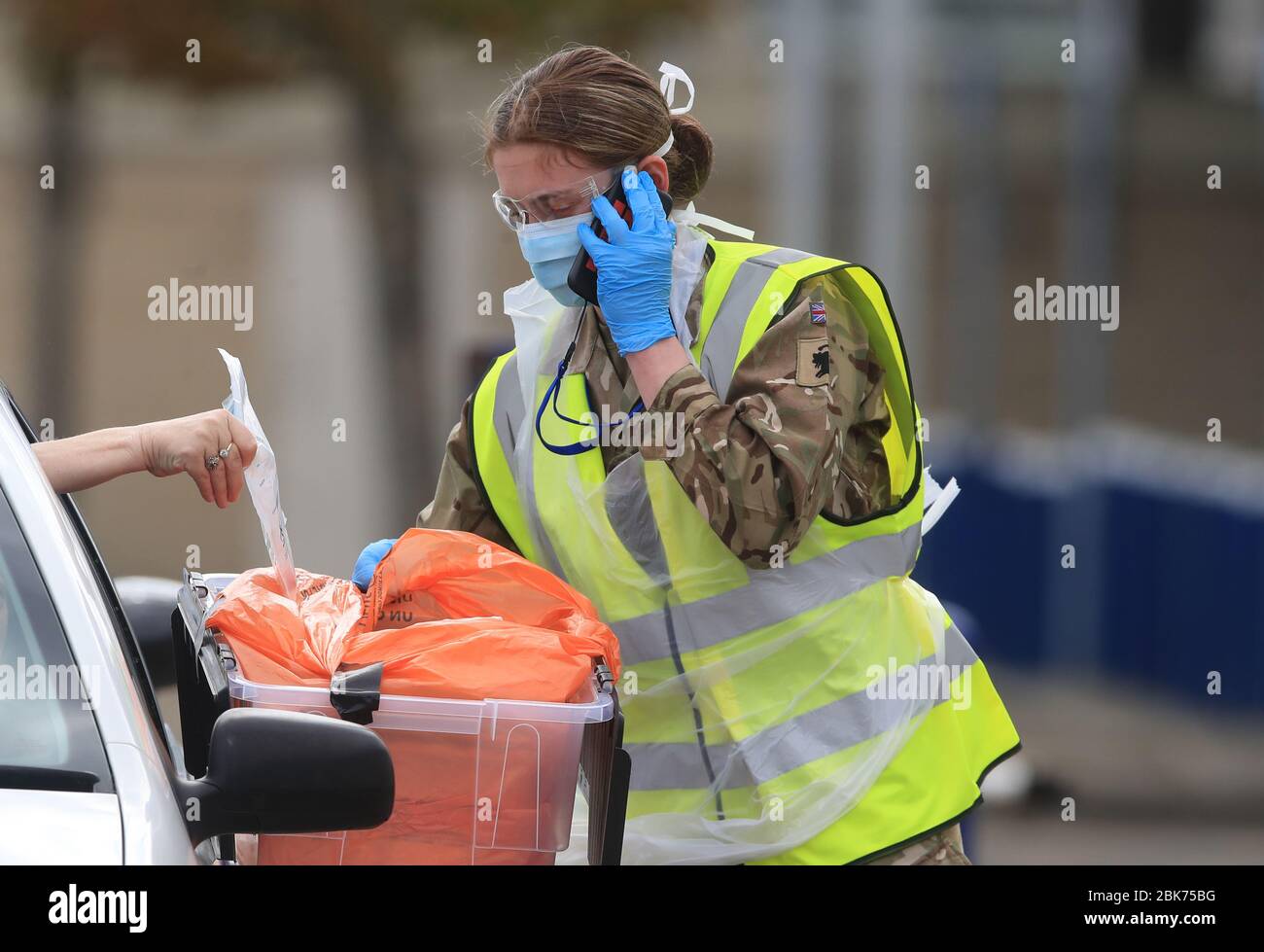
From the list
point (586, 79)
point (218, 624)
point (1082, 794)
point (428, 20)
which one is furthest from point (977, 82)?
point (218, 624)

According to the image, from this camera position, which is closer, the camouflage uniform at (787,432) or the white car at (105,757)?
the white car at (105,757)

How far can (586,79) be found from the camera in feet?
8.55

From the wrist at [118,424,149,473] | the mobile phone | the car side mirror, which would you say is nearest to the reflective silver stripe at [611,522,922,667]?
the mobile phone

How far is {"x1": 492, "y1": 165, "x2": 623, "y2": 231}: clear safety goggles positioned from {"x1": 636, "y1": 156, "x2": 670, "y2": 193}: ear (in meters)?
0.04

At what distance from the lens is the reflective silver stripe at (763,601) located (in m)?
2.46

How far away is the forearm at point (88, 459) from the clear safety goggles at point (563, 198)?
2.21 feet

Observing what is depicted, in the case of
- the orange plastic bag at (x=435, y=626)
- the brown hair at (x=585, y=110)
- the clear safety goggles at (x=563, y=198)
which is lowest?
the orange plastic bag at (x=435, y=626)

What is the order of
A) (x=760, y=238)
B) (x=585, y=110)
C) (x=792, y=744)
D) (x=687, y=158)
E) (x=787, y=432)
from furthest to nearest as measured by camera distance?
(x=760, y=238)
(x=687, y=158)
(x=585, y=110)
(x=792, y=744)
(x=787, y=432)

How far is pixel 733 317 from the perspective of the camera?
2.51 meters

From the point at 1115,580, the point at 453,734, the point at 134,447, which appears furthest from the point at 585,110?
the point at 1115,580

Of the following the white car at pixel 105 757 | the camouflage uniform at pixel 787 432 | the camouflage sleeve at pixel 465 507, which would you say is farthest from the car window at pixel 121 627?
the camouflage uniform at pixel 787 432

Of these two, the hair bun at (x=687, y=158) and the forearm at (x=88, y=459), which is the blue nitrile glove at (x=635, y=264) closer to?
the hair bun at (x=687, y=158)

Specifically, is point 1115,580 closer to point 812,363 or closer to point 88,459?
point 812,363

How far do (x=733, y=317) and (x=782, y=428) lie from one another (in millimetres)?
247
